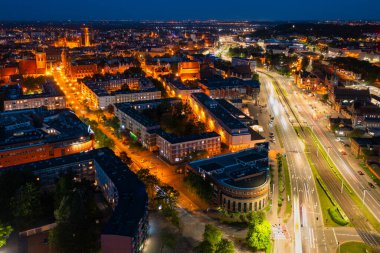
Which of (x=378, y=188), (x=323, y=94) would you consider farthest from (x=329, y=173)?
(x=323, y=94)

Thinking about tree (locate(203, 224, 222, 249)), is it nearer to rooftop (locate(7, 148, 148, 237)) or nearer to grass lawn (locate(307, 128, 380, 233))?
rooftop (locate(7, 148, 148, 237))

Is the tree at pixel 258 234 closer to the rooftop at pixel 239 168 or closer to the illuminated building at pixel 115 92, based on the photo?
the rooftop at pixel 239 168

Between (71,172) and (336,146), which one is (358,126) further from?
(71,172)

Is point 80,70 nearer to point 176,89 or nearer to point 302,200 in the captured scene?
point 176,89

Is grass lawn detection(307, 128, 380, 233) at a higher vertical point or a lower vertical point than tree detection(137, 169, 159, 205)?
lower

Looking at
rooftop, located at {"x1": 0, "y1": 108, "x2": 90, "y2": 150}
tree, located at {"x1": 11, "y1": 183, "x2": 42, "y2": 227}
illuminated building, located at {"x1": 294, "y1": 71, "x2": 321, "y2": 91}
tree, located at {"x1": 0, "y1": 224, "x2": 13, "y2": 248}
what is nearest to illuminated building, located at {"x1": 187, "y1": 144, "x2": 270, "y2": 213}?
tree, located at {"x1": 11, "y1": 183, "x2": 42, "y2": 227}
